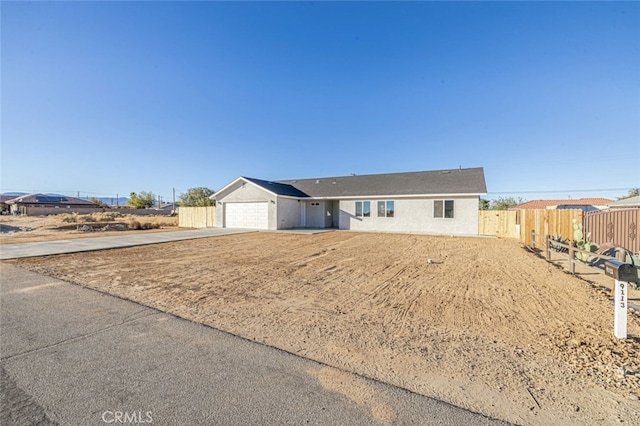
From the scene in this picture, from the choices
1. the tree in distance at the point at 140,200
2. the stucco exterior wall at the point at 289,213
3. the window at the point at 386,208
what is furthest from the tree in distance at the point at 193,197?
the window at the point at 386,208

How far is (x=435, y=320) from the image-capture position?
403cm

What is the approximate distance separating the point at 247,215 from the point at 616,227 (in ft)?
68.6

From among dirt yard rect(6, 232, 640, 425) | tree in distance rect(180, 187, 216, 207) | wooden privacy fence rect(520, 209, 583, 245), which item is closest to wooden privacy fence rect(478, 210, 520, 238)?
wooden privacy fence rect(520, 209, 583, 245)

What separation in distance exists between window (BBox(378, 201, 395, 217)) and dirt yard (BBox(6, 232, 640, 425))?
11004 millimetres

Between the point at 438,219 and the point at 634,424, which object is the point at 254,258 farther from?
the point at 438,219

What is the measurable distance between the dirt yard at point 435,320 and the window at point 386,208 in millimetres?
11004

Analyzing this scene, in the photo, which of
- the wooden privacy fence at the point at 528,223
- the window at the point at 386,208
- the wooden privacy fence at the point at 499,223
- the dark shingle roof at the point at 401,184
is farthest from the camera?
the window at the point at 386,208

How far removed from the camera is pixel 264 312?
4.34 metres

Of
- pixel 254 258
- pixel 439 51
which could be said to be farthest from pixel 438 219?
pixel 254 258

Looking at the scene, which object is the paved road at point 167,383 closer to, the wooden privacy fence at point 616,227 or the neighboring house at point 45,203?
the wooden privacy fence at point 616,227

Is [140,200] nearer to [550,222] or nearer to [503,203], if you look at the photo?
[550,222]

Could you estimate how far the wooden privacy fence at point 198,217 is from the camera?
24.1 m

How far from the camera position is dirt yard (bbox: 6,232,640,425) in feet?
7.79

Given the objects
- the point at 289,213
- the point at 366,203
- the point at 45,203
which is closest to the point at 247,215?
the point at 289,213
